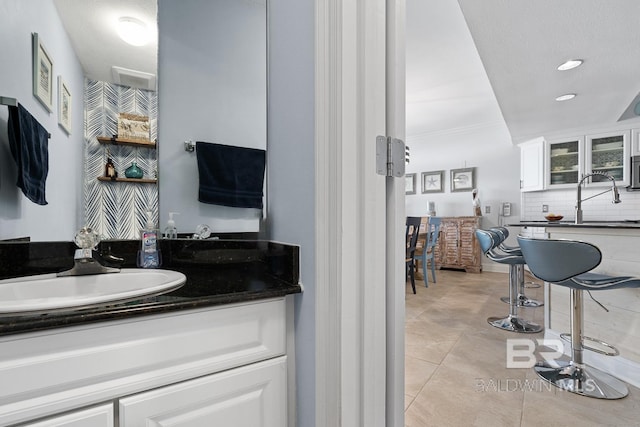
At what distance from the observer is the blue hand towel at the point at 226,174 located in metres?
1.28

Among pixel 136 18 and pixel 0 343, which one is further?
pixel 136 18

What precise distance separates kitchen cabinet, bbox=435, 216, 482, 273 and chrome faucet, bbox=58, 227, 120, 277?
527 centimetres

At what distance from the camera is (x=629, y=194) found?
429 centimetres

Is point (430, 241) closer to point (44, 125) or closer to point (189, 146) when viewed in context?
point (189, 146)

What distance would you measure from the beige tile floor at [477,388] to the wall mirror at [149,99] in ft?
4.49

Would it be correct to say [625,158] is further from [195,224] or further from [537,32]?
[195,224]

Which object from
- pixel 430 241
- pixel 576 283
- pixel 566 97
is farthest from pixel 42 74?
pixel 430 241

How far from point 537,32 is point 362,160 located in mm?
2310

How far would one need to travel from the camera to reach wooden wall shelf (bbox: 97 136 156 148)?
1.13 m

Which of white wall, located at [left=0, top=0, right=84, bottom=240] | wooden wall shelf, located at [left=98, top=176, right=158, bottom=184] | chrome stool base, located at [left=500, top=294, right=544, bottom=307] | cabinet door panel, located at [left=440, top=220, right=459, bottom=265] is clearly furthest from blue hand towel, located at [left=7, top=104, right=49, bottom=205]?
cabinet door panel, located at [left=440, top=220, right=459, bottom=265]

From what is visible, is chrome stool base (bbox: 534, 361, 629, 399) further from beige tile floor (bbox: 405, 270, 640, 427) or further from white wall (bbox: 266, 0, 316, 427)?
white wall (bbox: 266, 0, 316, 427)

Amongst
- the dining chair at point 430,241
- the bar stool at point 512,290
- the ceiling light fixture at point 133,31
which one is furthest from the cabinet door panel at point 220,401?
the dining chair at point 430,241

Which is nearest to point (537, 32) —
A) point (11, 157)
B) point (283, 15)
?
point (283, 15)

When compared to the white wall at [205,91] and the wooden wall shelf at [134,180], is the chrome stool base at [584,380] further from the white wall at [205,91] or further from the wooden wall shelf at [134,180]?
the wooden wall shelf at [134,180]
